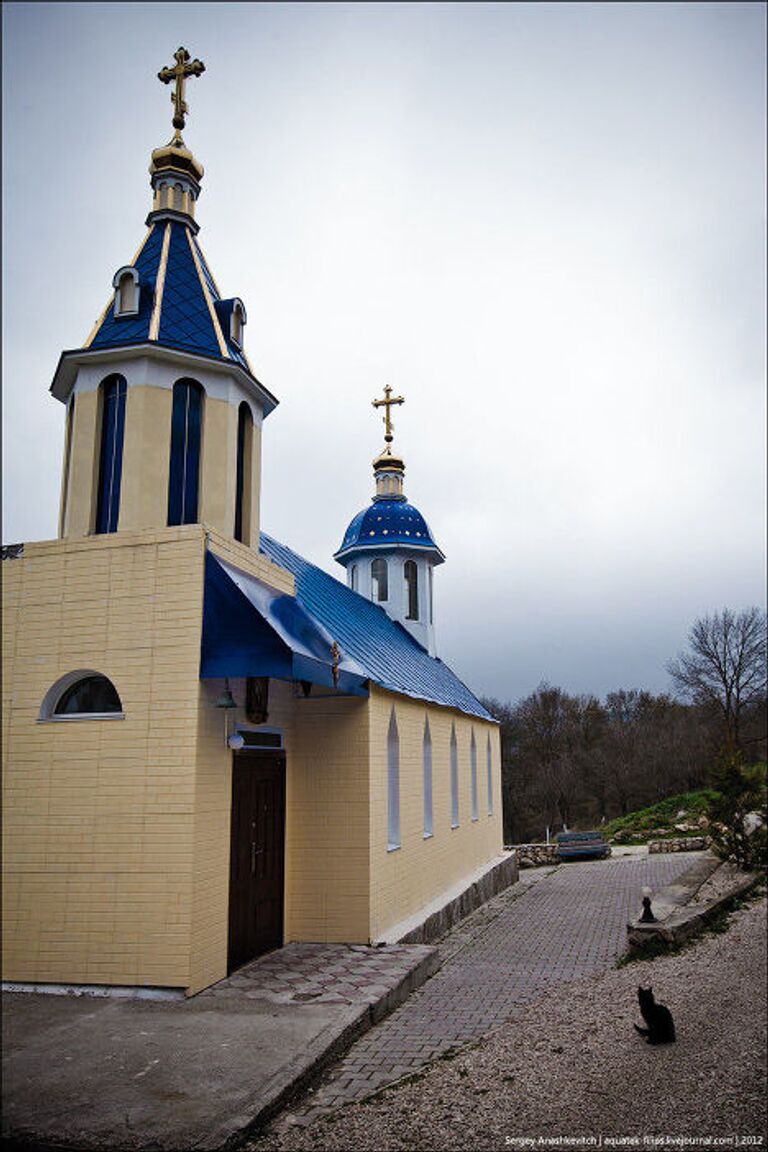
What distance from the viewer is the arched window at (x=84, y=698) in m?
7.84

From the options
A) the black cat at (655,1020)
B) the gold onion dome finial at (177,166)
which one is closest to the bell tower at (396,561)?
the gold onion dome finial at (177,166)

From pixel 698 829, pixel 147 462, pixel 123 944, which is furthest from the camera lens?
pixel 698 829

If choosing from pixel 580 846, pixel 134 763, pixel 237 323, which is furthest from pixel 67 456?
pixel 580 846

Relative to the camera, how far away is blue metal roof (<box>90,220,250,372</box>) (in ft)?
32.8

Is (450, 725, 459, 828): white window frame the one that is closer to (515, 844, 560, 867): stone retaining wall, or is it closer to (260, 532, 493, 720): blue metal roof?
(260, 532, 493, 720): blue metal roof

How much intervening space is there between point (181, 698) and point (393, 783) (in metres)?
5.65

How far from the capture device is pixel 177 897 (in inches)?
303

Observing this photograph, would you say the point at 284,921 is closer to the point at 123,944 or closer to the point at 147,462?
the point at 123,944

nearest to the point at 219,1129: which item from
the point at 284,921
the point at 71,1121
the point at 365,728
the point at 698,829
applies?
the point at 71,1121

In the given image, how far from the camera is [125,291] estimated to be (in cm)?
1028

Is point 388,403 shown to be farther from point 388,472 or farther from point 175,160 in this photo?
point 175,160

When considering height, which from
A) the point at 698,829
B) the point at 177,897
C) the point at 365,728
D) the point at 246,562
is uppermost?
the point at 246,562

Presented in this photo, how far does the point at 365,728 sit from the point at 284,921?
269cm

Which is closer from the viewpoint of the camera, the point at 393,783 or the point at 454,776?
the point at 393,783
